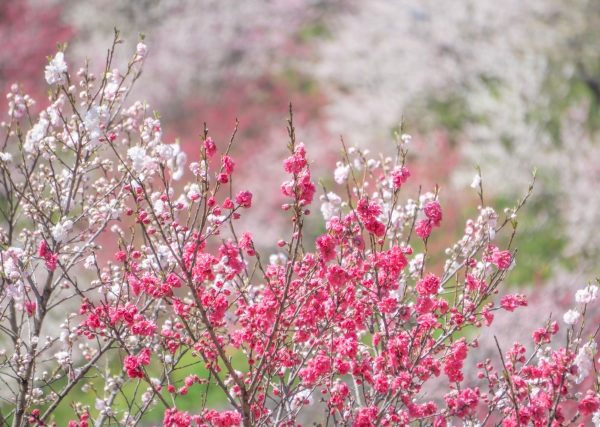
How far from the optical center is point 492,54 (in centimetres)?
1546

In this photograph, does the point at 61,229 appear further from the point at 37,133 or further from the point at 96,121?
the point at 37,133

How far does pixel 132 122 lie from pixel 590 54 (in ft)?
39.3

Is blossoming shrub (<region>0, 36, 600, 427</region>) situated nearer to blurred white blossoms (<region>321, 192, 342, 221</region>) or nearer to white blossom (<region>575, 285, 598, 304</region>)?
white blossom (<region>575, 285, 598, 304</region>)

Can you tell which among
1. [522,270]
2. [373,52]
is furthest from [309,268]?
[373,52]

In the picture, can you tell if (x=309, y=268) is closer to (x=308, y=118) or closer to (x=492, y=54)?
(x=492, y=54)

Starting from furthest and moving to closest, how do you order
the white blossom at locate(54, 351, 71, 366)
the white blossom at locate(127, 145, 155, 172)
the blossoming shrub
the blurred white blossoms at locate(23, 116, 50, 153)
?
the blurred white blossoms at locate(23, 116, 50, 153), the white blossom at locate(54, 351, 71, 366), the white blossom at locate(127, 145, 155, 172), the blossoming shrub

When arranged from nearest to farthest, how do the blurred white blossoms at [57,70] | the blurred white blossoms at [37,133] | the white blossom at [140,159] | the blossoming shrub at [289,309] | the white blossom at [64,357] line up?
the blossoming shrub at [289,309], the white blossom at [140,159], the blurred white blossoms at [57,70], the white blossom at [64,357], the blurred white blossoms at [37,133]

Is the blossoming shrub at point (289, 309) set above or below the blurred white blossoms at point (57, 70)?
below

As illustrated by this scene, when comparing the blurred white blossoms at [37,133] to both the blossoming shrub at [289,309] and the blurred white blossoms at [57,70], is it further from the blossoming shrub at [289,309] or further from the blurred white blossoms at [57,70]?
the blurred white blossoms at [57,70]

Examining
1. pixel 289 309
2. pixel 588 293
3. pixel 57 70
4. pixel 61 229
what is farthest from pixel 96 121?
pixel 588 293

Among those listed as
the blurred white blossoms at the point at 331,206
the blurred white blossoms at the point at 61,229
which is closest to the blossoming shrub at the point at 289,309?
the blurred white blossoms at the point at 61,229

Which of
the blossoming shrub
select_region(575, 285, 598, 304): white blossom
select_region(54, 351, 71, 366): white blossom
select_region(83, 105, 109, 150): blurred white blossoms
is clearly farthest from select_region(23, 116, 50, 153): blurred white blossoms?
select_region(575, 285, 598, 304): white blossom

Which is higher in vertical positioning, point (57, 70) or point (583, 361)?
point (57, 70)

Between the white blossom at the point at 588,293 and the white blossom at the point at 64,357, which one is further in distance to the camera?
the white blossom at the point at 64,357
